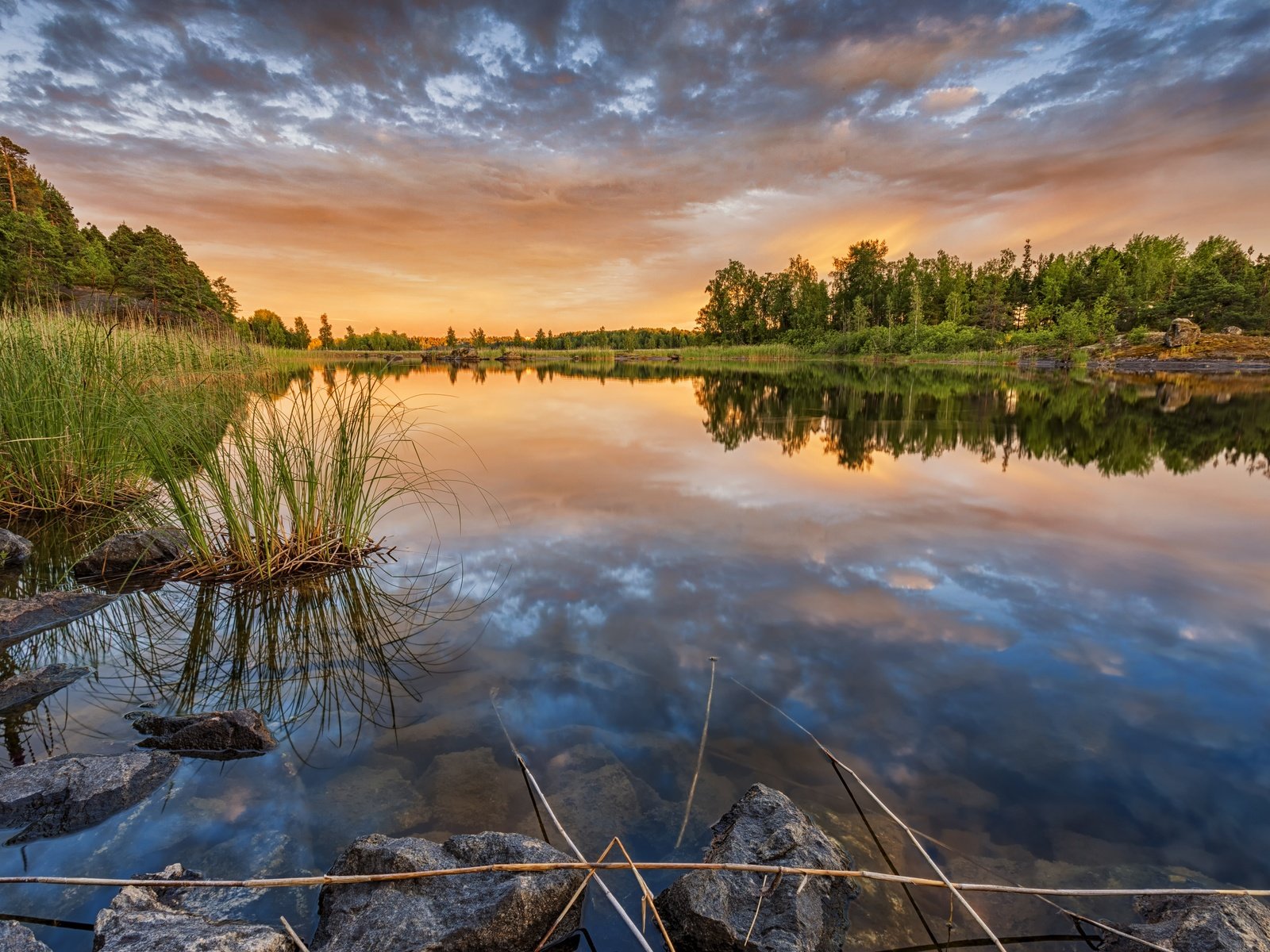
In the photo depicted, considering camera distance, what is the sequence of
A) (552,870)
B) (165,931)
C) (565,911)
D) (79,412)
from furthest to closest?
(79,412) → (552,870) → (565,911) → (165,931)

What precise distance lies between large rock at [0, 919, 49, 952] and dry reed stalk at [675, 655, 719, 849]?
204 centimetres

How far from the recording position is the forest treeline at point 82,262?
1094 inches

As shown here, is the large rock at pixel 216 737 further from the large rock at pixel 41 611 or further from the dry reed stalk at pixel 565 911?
the large rock at pixel 41 611

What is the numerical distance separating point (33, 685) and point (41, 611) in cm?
121

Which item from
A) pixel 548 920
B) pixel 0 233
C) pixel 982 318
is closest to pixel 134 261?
pixel 0 233

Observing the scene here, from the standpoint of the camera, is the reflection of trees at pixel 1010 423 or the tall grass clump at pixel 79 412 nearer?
the tall grass clump at pixel 79 412

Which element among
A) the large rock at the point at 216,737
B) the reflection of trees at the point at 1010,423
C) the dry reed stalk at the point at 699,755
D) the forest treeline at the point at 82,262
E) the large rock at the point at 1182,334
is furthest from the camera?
the large rock at the point at 1182,334

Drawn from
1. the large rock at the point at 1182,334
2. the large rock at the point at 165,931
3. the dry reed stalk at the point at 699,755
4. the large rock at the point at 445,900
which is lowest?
the dry reed stalk at the point at 699,755

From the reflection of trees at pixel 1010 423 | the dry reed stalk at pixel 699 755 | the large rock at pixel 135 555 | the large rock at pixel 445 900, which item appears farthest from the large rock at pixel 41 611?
the reflection of trees at pixel 1010 423

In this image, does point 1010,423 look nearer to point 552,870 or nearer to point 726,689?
point 726,689

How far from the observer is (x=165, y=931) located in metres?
1.73

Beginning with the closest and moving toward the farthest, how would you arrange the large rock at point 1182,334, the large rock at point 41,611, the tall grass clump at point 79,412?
the large rock at point 41,611 → the tall grass clump at point 79,412 → the large rock at point 1182,334

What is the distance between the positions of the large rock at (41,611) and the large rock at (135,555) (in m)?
0.52

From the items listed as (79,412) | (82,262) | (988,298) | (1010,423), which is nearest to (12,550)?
(79,412)
